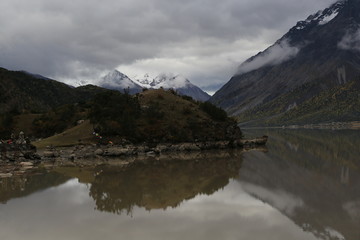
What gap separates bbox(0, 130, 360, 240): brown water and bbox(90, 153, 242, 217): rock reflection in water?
7 cm

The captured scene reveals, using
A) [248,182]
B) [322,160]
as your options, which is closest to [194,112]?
[322,160]

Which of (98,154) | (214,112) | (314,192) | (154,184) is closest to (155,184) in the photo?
(154,184)

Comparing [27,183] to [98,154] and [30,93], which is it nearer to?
[98,154]

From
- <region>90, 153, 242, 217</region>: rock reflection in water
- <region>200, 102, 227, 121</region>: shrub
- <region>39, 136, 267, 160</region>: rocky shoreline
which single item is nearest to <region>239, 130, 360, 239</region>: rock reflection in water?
<region>90, 153, 242, 217</region>: rock reflection in water

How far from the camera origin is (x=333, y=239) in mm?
17156

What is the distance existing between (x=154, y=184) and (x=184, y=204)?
933cm

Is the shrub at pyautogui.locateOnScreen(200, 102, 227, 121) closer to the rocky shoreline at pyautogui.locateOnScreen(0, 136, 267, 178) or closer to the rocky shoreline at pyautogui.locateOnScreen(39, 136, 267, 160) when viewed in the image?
the rocky shoreline at pyautogui.locateOnScreen(39, 136, 267, 160)

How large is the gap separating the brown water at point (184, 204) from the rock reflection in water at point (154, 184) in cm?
7

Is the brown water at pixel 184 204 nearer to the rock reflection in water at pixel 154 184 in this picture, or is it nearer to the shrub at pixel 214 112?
the rock reflection in water at pixel 154 184

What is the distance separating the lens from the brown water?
18812 millimetres

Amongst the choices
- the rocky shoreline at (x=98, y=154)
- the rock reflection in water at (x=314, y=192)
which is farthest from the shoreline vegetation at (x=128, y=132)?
the rock reflection in water at (x=314, y=192)

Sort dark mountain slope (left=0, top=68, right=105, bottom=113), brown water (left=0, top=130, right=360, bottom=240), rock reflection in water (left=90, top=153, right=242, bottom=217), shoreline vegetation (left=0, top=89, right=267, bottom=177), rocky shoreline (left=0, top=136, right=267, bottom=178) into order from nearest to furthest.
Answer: brown water (left=0, top=130, right=360, bottom=240), rock reflection in water (left=90, top=153, right=242, bottom=217), rocky shoreline (left=0, top=136, right=267, bottom=178), shoreline vegetation (left=0, top=89, right=267, bottom=177), dark mountain slope (left=0, top=68, right=105, bottom=113)

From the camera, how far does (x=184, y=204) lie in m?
25.7

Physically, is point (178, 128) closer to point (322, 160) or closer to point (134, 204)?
point (322, 160)
